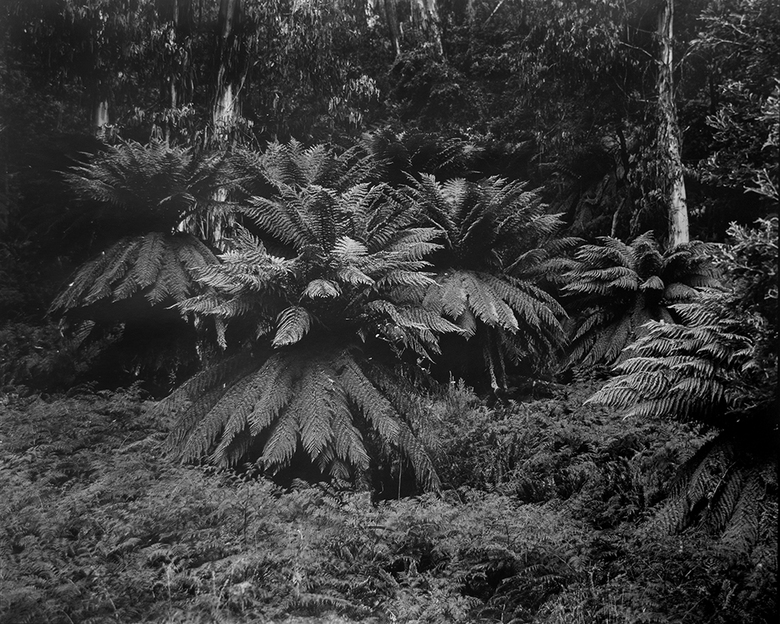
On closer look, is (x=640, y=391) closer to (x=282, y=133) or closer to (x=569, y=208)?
(x=569, y=208)

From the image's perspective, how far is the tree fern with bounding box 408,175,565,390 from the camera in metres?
4.81

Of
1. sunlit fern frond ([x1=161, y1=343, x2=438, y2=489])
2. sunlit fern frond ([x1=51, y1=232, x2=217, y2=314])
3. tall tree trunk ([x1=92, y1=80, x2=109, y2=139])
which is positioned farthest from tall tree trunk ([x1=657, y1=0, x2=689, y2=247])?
tall tree trunk ([x1=92, y1=80, x2=109, y2=139])

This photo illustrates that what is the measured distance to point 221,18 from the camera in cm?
614

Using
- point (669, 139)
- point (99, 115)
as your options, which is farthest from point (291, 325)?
point (669, 139)

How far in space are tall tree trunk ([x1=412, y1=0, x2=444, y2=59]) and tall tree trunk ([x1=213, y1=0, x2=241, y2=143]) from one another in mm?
2263

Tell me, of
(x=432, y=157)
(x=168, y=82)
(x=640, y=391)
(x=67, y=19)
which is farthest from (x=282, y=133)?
(x=640, y=391)

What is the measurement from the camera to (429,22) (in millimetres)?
7047

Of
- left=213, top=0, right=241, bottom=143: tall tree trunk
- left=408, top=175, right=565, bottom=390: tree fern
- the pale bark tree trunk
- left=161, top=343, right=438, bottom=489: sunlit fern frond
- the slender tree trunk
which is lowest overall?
left=161, top=343, right=438, bottom=489: sunlit fern frond

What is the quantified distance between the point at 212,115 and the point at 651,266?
469cm

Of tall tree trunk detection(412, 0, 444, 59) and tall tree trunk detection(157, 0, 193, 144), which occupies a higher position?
tall tree trunk detection(412, 0, 444, 59)

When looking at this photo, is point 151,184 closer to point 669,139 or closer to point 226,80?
point 226,80

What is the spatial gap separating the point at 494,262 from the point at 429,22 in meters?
3.64

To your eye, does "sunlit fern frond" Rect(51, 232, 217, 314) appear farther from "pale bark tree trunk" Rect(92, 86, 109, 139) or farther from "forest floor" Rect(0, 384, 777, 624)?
"pale bark tree trunk" Rect(92, 86, 109, 139)

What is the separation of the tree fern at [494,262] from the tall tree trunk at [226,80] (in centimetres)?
220
